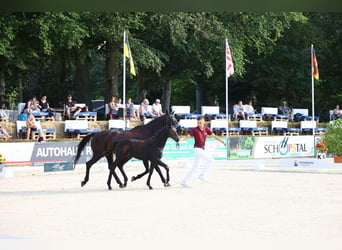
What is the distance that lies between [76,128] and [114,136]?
12.6 metres

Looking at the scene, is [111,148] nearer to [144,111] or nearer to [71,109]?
[71,109]

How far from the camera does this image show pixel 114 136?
19172 mm

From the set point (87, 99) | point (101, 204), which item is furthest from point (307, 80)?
point (101, 204)

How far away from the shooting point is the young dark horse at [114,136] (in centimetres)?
1861

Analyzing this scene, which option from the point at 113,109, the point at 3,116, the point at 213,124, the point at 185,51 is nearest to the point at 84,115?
the point at 113,109

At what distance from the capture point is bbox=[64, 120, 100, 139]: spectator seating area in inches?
1237

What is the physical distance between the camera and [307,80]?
184 ft

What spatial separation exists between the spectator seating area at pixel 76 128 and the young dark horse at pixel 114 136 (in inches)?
474

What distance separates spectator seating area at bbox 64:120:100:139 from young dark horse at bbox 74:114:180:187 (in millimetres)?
12040

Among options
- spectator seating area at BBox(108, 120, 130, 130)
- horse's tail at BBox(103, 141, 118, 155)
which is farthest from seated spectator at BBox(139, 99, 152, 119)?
horse's tail at BBox(103, 141, 118, 155)

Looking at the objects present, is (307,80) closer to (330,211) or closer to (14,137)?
(14,137)

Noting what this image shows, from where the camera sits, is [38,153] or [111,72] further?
[111,72]

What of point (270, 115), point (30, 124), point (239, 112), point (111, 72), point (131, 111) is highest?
point (111, 72)

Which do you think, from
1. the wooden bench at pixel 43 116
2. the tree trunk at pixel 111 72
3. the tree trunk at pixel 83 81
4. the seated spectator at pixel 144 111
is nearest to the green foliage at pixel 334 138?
the seated spectator at pixel 144 111
